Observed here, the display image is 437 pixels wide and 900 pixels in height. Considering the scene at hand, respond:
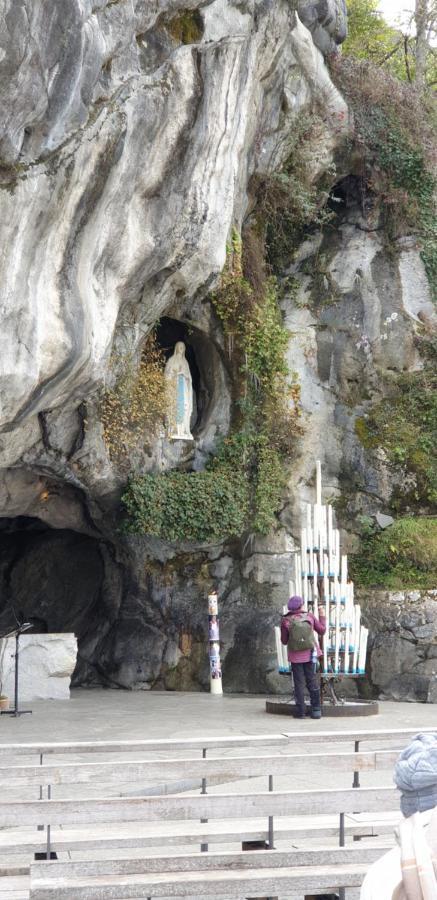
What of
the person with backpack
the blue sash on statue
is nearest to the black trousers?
the person with backpack

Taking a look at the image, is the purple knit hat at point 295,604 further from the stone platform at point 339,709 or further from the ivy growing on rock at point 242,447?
the ivy growing on rock at point 242,447

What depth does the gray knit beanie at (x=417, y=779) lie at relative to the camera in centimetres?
276

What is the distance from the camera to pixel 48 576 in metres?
18.4

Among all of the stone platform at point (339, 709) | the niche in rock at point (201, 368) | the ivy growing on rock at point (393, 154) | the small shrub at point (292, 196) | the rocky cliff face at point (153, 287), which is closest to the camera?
the rocky cliff face at point (153, 287)

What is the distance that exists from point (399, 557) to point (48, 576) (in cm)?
626

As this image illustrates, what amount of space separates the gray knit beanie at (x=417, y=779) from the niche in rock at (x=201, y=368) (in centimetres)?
1284

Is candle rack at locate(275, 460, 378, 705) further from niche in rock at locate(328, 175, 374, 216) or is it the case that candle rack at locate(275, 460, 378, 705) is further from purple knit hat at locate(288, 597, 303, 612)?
niche in rock at locate(328, 175, 374, 216)

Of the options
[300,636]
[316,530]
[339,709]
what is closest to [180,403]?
[316,530]

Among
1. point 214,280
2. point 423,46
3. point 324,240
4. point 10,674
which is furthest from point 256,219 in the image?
point 10,674

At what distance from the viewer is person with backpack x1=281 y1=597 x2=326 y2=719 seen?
11.3 m

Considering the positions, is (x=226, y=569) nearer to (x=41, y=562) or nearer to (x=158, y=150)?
(x=41, y=562)

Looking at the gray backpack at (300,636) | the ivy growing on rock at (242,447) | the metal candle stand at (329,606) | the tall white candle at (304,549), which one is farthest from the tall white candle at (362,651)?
the ivy growing on rock at (242,447)

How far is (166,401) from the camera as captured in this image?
14656 millimetres

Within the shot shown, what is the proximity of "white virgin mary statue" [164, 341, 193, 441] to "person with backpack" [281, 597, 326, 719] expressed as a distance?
4.05 metres
